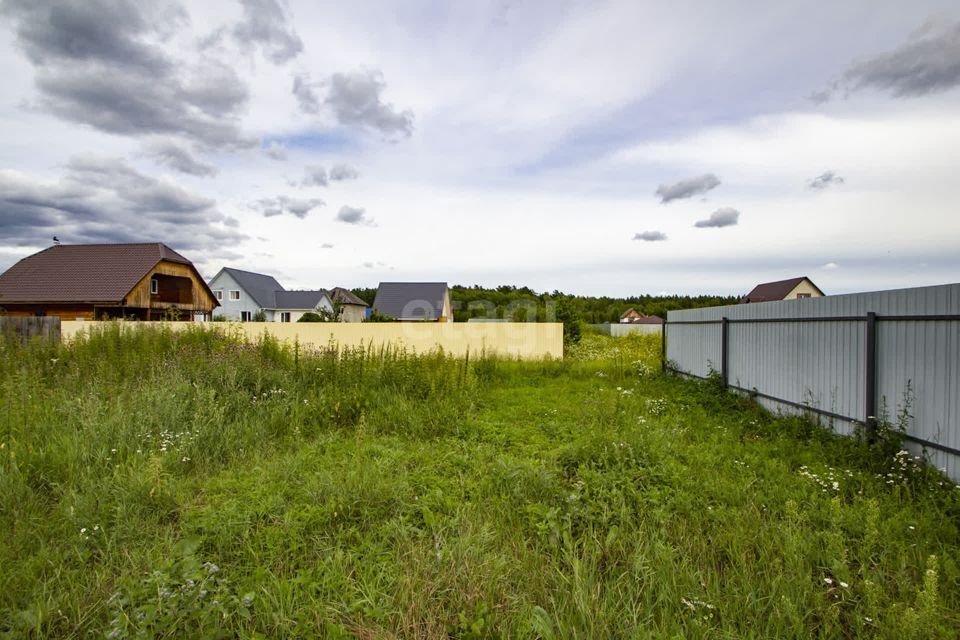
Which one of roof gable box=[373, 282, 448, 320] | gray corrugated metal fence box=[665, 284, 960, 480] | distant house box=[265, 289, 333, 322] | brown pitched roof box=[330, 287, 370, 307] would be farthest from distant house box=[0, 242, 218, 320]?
gray corrugated metal fence box=[665, 284, 960, 480]

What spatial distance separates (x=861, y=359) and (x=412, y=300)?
104 ft

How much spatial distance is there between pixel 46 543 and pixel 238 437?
65.9 inches

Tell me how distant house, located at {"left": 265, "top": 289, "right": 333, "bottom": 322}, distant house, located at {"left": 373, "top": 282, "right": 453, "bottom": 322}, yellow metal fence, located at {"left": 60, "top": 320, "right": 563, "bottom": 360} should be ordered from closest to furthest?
yellow metal fence, located at {"left": 60, "top": 320, "right": 563, "bottom": 360}, distant house, located at {"left": 373, "top": 282, "right": 453, "bottom": 322}, distant house, located at {"left": 265, "top": 289, "right": 333, "bottom": 322}

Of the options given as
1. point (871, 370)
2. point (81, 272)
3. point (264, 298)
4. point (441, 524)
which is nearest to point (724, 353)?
point (871, 370)

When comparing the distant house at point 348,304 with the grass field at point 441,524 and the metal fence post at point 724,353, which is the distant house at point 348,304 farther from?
the grass field at point 441,524

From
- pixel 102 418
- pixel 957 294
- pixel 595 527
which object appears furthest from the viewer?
pixel 102 418

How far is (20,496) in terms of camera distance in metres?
3.02

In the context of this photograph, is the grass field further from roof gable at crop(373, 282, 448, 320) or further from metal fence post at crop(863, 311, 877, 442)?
roof gable at crop(373, 282, 448, 320)

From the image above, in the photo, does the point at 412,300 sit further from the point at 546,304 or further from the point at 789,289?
the point at 789,289

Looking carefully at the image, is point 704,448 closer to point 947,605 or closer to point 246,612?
point 947,605

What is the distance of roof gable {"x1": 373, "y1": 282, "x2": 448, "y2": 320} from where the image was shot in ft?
111

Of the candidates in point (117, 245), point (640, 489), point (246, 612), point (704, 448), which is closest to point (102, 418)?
point (246, 612)

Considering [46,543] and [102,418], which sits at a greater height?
[102,418]

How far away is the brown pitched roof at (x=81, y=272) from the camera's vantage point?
71.2ft
